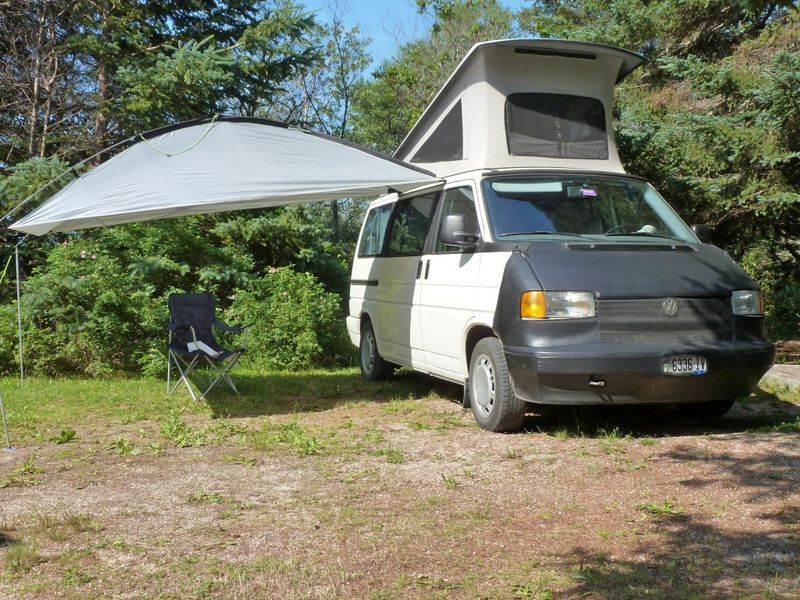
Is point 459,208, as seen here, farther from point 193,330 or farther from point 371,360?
point 193,330

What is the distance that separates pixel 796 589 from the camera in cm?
339

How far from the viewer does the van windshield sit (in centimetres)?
671

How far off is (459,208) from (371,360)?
2.75m

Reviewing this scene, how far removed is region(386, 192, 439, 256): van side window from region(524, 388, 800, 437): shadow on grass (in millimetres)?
1923

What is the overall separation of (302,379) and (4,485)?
4.98m

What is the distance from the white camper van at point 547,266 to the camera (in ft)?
19.3

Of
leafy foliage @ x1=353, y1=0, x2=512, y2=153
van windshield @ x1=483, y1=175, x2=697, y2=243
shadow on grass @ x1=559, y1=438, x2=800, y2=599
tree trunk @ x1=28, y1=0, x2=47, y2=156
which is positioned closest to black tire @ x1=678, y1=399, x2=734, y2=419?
van windshield @ x1=483, y1=175, x2=697, y2=243

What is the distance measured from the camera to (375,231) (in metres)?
9.50

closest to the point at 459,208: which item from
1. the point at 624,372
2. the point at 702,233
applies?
the point at 702,233

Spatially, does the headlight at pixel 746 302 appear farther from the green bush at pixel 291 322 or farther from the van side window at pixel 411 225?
the green bush at pixel 291 322

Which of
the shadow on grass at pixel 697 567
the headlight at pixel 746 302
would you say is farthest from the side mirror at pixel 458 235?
the shadow on grass at pixel 697 567

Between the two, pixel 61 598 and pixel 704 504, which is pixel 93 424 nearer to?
pixel 61 598

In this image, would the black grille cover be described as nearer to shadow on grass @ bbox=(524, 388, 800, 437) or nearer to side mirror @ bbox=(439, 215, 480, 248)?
shadow on grass @ bbox=(524, 388, 800, 437)

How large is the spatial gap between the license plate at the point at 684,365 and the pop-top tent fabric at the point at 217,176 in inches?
110
